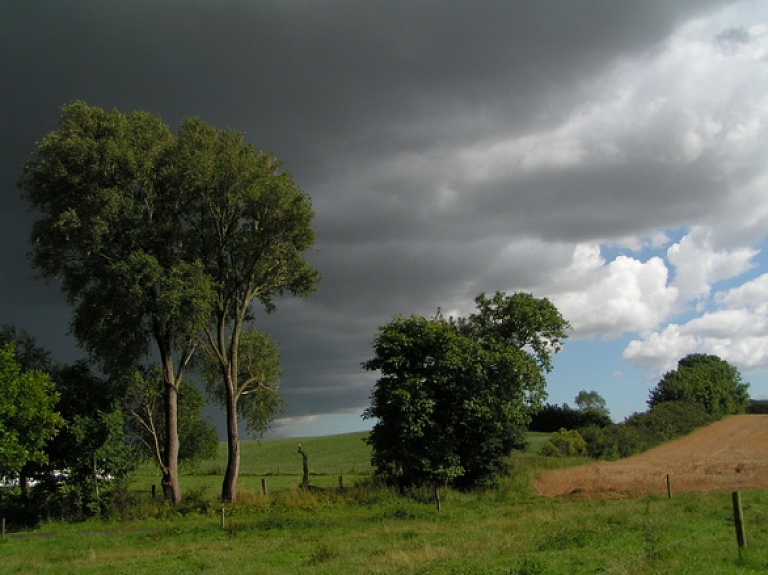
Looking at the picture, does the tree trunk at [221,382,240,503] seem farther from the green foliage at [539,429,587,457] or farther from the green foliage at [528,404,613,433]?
the green foliage at [528,404,613,433]

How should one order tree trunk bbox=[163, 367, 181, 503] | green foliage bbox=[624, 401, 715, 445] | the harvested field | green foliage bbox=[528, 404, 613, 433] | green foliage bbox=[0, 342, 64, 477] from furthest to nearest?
green foliage bbox=[528, 404, 613, 433] < green foliage bbox=[624, 401, 715, 445] < tree trunk bbox=[163, 367, 181, 503] < the harvested field < green foliage bbox=[0, 342, 64, 477]

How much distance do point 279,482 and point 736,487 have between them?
3311 centimetres

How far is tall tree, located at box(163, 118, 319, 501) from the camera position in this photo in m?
35.4

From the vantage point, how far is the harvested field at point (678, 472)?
3531 cm

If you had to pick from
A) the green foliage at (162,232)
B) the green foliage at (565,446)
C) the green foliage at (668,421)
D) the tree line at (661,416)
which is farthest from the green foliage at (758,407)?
the green foliage at (162,232)

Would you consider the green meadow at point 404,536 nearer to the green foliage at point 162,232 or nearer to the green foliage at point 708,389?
the green foliage at point 162,232

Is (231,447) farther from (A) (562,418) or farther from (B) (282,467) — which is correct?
(A) (562,418)

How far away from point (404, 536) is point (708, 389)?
9429 centimetres

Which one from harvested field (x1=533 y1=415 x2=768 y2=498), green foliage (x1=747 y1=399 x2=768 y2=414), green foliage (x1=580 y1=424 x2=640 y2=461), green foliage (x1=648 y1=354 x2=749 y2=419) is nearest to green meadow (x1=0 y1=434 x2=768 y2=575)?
harvested field (x1=533 y1=415 x2=768 y2=498)

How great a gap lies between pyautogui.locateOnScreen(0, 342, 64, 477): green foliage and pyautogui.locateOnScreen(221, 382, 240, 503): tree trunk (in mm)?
9112

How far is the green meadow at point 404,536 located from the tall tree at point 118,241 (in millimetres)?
7758

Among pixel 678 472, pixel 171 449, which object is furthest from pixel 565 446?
pixel 171 449

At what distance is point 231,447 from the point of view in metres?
37.0

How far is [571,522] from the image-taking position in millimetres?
21828
